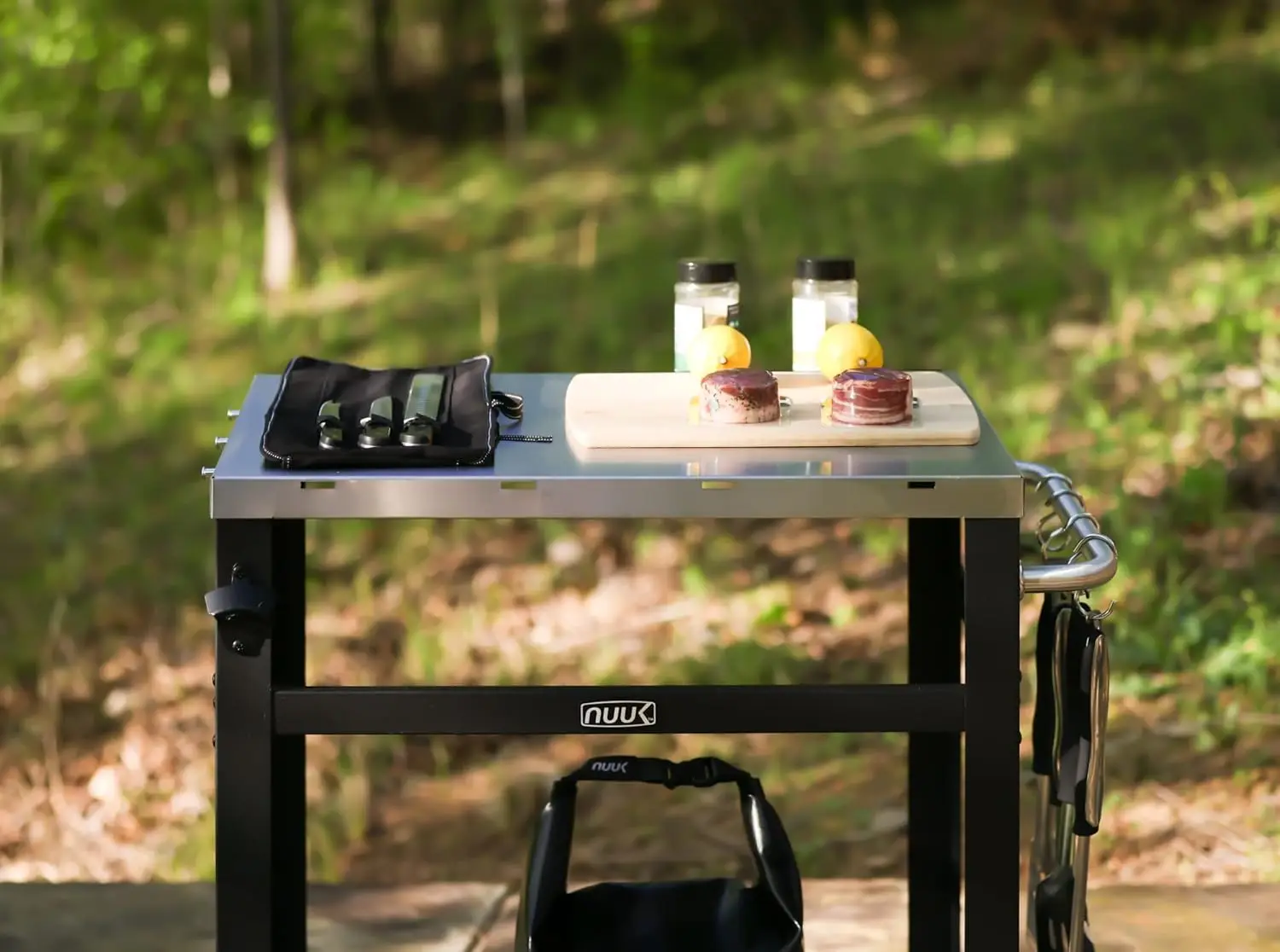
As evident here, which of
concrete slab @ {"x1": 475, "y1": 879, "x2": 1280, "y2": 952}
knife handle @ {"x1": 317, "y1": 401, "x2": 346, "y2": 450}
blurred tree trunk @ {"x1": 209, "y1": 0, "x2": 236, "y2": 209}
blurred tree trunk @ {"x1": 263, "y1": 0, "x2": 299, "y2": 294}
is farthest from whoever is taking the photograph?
blurred tree trunk @ {"x1": 209, "y1": 0, "x2": 236, "y2": 209}

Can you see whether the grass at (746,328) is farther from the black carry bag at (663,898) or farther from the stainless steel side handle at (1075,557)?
the stainless steel side handle at (1075,557)

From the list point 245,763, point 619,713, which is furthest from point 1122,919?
point 245,763

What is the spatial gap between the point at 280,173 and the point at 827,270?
156 inches

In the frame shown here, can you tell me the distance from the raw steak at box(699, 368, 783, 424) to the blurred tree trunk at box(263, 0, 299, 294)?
153 inches

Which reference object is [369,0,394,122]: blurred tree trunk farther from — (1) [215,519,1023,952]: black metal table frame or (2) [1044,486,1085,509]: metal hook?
(1) [215,519,1023,952]: black metal table frame

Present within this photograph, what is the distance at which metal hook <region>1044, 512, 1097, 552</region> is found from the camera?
218 centimetres

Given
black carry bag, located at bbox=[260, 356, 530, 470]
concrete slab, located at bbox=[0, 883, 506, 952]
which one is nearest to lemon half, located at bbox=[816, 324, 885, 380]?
black carry bag, located at bbox=[260, 356, 530, 470]

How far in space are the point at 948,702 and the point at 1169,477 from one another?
10.3 ft

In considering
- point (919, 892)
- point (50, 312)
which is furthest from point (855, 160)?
point (919, 892)

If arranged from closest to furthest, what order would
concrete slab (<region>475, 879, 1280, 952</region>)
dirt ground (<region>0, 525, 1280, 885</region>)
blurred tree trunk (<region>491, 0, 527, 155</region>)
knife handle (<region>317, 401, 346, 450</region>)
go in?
knife handle (<region>317, 401, 346, 450</region>), concrete slab (<region>475, 879, 1280, 952</region>), dirt ground (<region>0, 525, 1280, 885</region>), blurred tree trunk (<region>491, 0, 527, 155</region>)

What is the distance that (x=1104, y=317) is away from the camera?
18.0 feet

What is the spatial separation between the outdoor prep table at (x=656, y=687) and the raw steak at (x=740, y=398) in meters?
0.06

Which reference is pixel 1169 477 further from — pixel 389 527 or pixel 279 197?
pixel 279 197

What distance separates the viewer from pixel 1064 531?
2.19 meters
